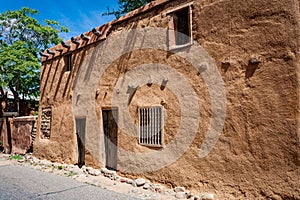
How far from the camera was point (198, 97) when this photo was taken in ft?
19.4

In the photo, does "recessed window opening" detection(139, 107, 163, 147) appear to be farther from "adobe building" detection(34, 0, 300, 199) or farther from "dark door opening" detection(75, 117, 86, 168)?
"dark door opening" detection(75, 117, 86, 168)

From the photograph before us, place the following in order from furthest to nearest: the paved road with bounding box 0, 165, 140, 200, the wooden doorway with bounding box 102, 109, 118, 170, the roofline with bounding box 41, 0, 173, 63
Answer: the wooden doorway with bounding box 102, 109, 118, 170 < the roofline with bounding box 41, 0, 173, 63 < the paved road with bounding box 0, 165, 140, 200

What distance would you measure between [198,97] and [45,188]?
4329 millimetres

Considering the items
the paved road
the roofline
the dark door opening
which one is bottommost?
the paved road

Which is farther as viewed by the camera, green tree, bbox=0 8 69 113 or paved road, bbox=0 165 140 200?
green tree, bbox=0 8 69 113

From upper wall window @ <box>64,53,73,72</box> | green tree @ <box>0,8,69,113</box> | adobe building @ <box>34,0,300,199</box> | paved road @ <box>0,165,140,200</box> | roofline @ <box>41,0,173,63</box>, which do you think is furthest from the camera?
green tree @ <box>0,8,69,113</box>

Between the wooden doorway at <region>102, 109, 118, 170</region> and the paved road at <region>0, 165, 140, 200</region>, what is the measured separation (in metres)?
1.25

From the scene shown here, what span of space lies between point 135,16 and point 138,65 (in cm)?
146

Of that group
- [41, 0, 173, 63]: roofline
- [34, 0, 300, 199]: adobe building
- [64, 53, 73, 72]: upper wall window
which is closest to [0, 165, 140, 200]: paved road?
[34, 0, 300, 199]: adobe building

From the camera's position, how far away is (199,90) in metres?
5.92

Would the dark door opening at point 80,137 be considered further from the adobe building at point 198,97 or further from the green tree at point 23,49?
the green tree at point 23,49

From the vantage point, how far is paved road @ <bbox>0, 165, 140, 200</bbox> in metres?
5.89

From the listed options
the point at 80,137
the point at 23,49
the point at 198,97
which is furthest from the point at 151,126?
the point at 23,49

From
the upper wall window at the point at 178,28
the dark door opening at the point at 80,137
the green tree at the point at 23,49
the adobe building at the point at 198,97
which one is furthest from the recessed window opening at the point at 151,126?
the green tree at the point at 23,49
